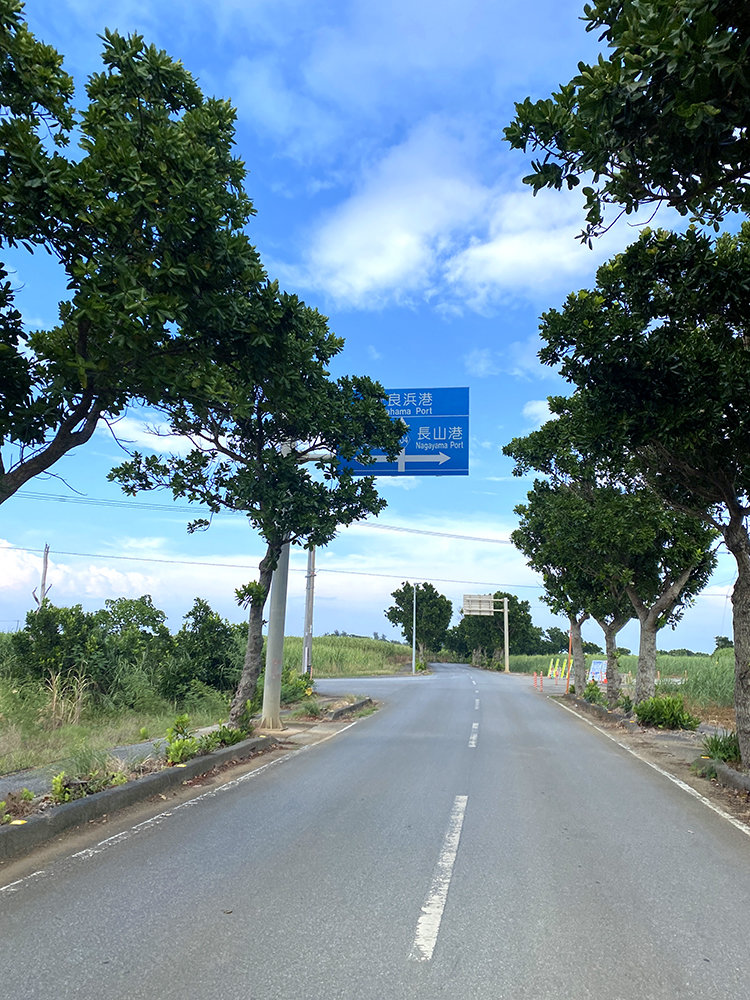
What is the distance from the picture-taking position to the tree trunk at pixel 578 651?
1073 inches

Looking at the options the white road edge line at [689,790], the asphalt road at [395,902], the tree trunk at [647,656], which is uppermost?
the tree trunk at [647,656]

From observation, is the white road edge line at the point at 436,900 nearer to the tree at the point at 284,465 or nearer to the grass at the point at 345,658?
the tree at the point at 284,465

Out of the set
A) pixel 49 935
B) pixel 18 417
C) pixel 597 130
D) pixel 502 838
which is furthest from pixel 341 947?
pixel 597 130

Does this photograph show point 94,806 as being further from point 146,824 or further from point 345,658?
point 345,658

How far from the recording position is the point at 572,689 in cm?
3055

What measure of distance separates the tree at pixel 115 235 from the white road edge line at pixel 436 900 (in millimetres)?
4516

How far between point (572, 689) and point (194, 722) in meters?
19.9

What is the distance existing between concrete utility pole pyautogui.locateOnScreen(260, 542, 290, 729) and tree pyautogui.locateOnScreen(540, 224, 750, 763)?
7048 millimetres

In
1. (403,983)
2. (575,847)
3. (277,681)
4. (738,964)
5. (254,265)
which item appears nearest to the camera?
(403,983)

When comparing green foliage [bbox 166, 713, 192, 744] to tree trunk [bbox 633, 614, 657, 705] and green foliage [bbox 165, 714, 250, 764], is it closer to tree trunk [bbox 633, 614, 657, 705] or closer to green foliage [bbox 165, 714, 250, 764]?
green foliage [bbox 165, 714, 250, 764]

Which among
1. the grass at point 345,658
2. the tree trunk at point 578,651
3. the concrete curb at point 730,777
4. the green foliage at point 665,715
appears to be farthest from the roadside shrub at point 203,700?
the grass at point 345,658

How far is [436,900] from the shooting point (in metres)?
4.79

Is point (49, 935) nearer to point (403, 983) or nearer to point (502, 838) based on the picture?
point (403, 983)

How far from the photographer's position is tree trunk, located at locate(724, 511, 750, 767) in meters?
9.73
